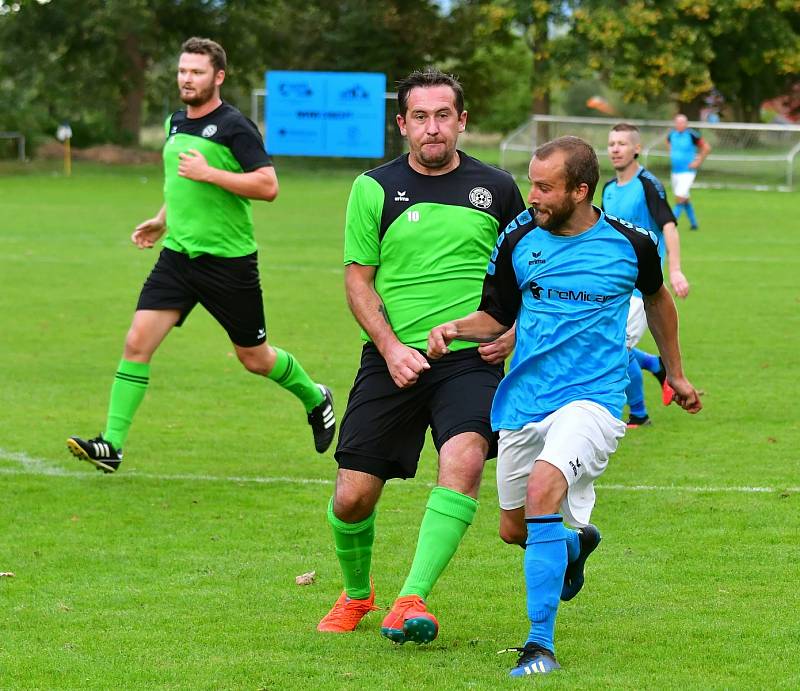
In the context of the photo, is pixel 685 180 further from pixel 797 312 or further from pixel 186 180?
pixel 186 180

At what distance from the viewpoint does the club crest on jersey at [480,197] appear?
5699mm

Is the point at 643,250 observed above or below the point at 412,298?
above

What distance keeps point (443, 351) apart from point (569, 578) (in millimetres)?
1011

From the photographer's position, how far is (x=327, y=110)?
39250mm

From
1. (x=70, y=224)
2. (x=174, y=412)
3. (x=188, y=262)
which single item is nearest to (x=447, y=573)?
(x=188, y=262)

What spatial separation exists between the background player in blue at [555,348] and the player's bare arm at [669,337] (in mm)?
38

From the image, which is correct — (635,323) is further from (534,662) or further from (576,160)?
(534,662)

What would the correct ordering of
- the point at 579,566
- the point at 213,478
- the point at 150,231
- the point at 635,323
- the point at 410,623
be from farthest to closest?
the point at 635,323
the point at 150,231
the point at 213,478
the point at 579,566
the point at 410,623

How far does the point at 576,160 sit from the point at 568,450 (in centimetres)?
101

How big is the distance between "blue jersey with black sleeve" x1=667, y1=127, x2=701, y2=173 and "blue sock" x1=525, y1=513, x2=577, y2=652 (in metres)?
24.2

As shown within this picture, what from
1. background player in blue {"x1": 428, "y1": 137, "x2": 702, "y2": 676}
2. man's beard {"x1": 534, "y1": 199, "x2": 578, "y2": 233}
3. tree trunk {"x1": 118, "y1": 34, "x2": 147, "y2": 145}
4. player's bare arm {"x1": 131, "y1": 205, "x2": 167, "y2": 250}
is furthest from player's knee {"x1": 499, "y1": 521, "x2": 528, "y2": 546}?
tree trunk {"x1": 118, "y1": 34, "x2": 147, "y2": 145}

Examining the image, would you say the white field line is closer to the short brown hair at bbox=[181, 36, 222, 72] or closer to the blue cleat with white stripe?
the short brown hair at bbox=[181, 36, 222, 72]

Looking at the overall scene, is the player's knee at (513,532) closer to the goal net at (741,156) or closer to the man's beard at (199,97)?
the man's beard at (199,97)

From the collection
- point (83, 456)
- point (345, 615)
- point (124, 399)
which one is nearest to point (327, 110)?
point (124, 399)
